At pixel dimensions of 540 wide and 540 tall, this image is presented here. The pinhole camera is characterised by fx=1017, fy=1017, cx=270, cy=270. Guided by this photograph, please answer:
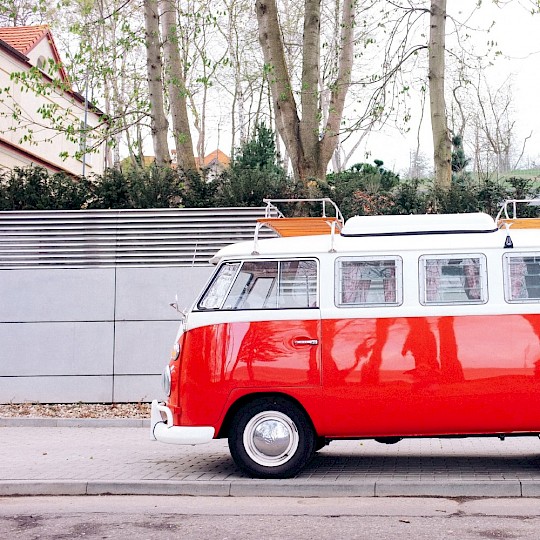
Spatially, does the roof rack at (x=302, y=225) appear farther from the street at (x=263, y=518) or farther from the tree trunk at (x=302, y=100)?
the tree trunk at (x=302, y=100)

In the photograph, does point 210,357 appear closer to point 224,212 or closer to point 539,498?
point 539,498

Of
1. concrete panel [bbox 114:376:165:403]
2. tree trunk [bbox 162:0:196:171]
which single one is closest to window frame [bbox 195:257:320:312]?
concrete panel [bbox 114:376:165:403]

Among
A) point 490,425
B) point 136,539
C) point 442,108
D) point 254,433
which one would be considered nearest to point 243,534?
point 136,539

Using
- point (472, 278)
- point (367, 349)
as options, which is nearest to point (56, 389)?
point (367, 349)

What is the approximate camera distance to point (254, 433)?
376 inches

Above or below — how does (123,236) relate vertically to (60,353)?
above

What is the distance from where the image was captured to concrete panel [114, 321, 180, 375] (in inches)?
635

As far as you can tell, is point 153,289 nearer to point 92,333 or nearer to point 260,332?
point 92,333

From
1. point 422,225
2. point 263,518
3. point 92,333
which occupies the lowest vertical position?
point 263,518

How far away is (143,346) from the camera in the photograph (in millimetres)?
16156

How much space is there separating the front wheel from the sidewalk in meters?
0.16

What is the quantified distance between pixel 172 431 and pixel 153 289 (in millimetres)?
6779

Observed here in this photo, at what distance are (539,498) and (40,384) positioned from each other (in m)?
9.63

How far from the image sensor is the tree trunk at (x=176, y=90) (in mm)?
20750
